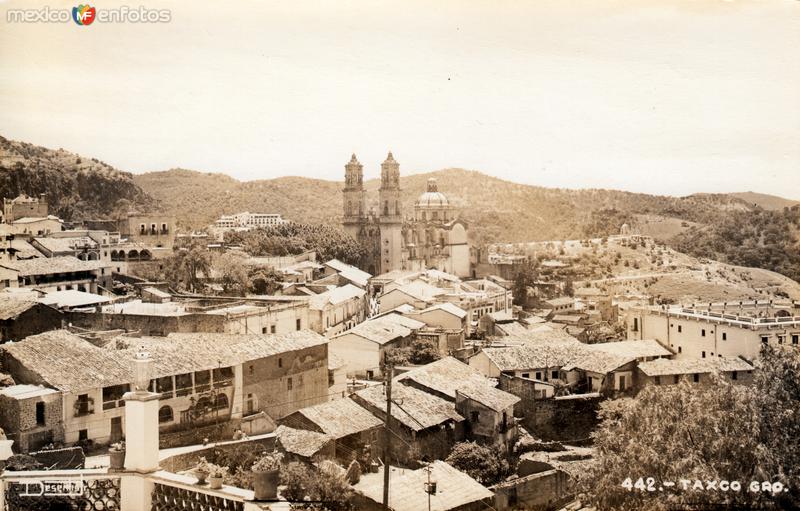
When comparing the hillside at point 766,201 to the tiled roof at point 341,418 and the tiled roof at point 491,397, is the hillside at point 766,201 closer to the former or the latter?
the tiled roof at point 491,397

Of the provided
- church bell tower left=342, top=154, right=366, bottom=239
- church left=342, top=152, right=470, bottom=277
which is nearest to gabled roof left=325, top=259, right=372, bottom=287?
church left=342, top=152, right=470, bottom=277

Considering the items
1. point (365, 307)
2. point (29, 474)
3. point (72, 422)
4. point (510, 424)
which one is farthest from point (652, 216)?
point (29, 474)

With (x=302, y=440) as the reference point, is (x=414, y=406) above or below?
below

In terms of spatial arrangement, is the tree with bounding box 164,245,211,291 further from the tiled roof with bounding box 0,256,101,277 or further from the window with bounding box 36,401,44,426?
the window with bounding box 36,401,44,426

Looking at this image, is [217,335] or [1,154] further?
[1,154]

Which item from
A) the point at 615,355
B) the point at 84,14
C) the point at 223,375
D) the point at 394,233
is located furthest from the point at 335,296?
the point at 394,233

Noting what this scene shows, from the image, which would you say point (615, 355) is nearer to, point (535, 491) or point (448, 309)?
point (535, 491)

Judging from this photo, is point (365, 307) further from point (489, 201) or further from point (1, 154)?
point (489, 201)
